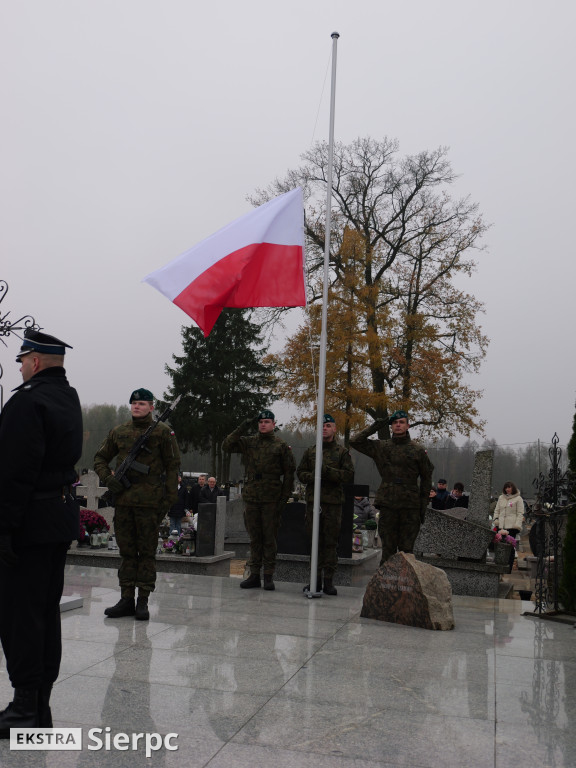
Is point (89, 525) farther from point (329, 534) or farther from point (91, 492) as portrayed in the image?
point (329, 534)

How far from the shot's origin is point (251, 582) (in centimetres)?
938

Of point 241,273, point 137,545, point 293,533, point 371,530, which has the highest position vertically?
point 241,273

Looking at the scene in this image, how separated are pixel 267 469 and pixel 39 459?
5269 mm

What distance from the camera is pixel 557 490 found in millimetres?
8211

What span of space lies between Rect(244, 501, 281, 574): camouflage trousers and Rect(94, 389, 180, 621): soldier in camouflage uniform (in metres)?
1.98

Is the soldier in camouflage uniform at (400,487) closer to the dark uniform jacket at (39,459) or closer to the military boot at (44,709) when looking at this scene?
the dark uniform jacket at (39,459)

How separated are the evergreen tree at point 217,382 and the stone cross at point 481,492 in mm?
36584

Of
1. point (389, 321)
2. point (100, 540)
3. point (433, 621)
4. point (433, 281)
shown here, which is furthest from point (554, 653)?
point (433, 281)

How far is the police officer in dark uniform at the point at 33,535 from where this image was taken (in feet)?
12.9

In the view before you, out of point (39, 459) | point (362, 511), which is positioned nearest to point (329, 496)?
point (39, 459)

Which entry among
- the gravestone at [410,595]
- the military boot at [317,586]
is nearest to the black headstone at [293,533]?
the military boot at [317,586]

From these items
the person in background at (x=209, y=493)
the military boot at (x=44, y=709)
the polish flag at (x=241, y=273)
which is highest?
the polish flag at (x=241, y=273)

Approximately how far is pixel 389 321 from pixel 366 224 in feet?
15.5

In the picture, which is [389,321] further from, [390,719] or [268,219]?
[390,719]
